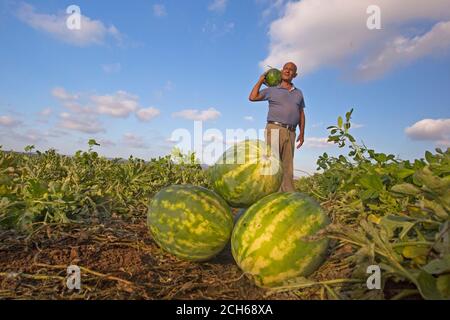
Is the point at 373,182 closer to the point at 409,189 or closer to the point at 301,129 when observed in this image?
the point at 409,189

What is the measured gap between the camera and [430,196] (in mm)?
1905

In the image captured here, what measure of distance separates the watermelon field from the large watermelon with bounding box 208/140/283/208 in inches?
0.5

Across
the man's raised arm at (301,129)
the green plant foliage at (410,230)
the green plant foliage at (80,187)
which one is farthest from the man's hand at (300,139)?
the green plant foliage at (410,230)

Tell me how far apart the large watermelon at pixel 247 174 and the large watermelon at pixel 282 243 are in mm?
472

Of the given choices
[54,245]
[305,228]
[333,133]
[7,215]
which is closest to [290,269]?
[305,228]

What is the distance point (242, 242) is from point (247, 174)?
663 mm

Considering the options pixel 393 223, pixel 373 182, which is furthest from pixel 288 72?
pixel 393 223

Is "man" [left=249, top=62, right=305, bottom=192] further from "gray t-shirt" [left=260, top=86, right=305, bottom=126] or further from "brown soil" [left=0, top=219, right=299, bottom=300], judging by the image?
"brown soil" [left=0, top=219, right=299, bottom=300]

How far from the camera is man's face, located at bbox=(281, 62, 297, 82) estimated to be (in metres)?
7.10

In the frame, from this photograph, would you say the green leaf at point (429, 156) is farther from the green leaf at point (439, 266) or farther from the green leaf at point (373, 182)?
the green leaf at point (439, 266)

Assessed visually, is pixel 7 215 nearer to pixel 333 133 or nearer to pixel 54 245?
pixel 54 245

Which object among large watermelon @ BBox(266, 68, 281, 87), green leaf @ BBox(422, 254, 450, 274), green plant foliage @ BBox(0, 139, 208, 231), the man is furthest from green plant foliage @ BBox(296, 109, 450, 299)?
large watermelon @ BBox(266, 68, 281, 87)

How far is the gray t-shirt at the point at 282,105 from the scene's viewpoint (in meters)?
6.79
